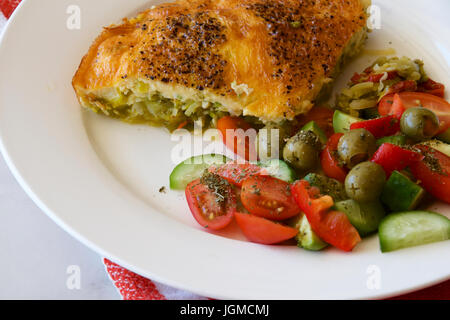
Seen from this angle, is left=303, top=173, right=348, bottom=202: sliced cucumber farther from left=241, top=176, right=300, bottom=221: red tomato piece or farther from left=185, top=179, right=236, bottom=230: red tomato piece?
left=185, top=179, right=236, bottom=230: red tomato piece

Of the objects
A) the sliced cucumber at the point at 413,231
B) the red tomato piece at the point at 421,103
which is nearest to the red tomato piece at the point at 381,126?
the red tomato piece at the point at 421,103

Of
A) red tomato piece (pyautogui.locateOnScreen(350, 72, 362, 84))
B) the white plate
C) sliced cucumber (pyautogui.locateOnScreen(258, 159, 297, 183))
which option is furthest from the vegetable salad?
red tomato piece (pyautogui.locateOnScreen(350, 72, 362, 84))

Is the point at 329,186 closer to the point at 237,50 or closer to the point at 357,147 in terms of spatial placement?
the point at 357,147

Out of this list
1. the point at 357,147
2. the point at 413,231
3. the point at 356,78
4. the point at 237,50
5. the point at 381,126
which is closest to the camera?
the point at 413,231

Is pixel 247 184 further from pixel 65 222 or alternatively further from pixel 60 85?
pixel 60 85

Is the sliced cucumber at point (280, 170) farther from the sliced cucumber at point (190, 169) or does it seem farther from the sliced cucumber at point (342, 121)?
the sliced cucumber at point (342, 121)

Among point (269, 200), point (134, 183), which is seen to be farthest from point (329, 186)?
point (134, 183)
